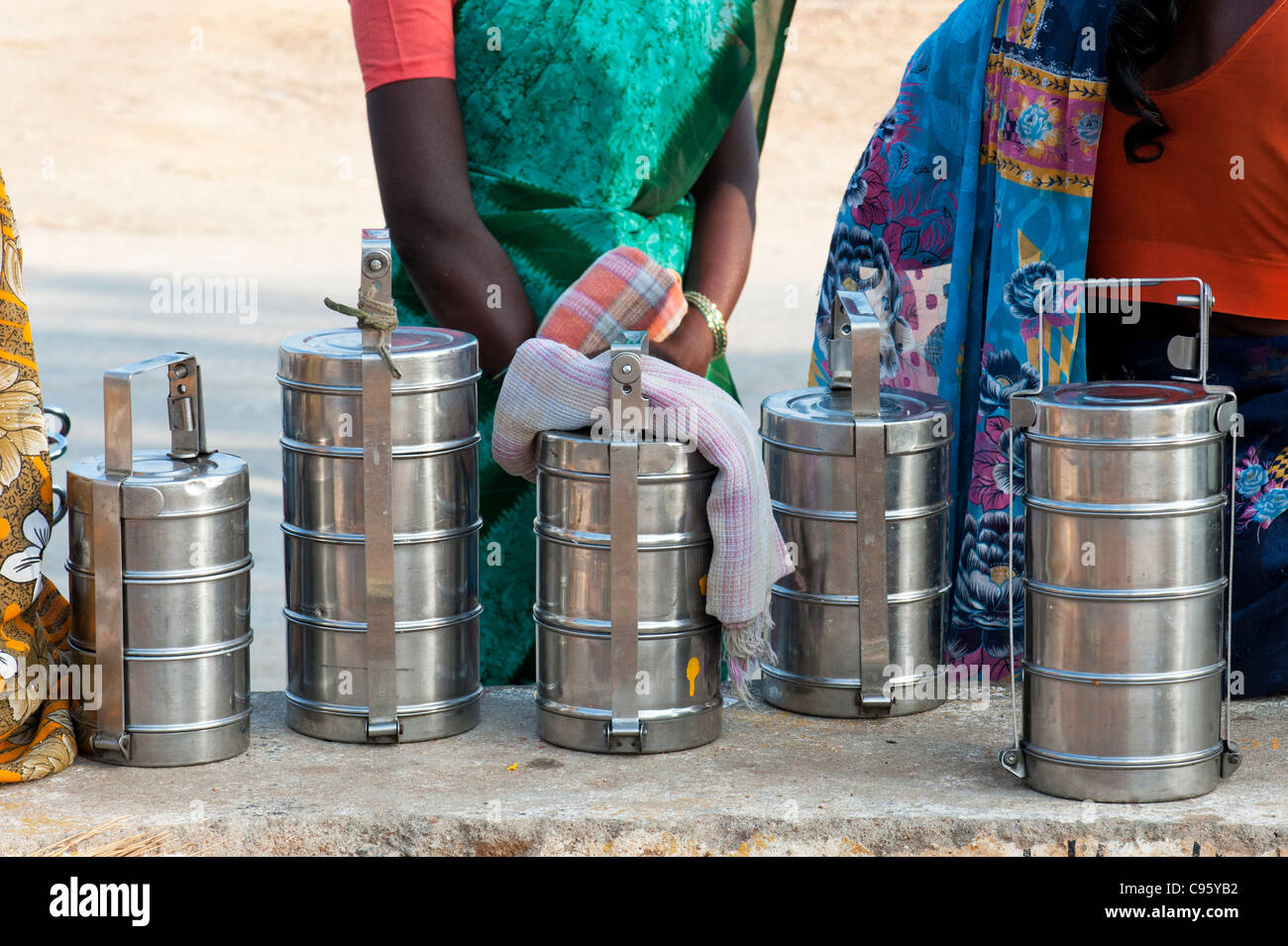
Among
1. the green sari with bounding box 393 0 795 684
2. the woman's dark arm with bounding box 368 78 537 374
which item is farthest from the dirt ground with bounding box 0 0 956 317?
the woman's dark arm with bounding box 368 78 537 374

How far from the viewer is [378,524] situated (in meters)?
1.95

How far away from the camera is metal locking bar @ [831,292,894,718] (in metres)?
2.02

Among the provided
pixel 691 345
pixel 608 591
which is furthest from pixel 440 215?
pixel 608 591

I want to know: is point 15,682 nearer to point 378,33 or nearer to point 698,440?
point 698,440

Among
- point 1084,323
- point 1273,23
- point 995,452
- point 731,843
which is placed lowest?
point 731,843

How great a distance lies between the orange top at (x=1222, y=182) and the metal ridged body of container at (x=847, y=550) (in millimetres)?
405

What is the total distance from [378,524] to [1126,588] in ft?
2.81

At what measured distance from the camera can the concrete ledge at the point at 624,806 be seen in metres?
1.81

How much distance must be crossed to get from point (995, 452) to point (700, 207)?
2.27ft

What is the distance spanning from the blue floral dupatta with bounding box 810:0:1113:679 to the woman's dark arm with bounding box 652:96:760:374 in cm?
16

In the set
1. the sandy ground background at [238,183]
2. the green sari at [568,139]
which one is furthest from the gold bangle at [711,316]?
the sandy ground background at [238,183]

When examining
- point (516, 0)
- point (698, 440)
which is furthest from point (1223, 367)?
point (516, 0)

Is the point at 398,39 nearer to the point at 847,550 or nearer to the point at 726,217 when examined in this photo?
the point at 726,217

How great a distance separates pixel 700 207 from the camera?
2.77 m
